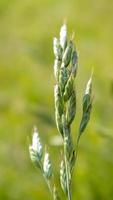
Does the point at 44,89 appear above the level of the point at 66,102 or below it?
below

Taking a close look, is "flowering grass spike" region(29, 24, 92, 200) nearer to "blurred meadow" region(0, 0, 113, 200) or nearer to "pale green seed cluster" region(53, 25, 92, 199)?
"pale green seed cluster" region(53, 25, 92, 199)

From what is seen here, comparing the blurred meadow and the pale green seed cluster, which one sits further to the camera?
the blurred meadow

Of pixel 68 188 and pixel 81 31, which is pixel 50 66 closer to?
pixel 81 31

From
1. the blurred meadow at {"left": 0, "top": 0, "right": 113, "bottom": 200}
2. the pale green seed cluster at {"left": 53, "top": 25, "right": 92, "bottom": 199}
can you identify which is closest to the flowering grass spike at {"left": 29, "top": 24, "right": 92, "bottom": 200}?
the pale green seed cluster at {"left": 53, "top": 25, "right": 92, "bottom": 199}

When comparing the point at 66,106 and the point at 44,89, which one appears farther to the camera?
the point at 44,89

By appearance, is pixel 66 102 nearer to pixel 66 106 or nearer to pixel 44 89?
pixel 66 106

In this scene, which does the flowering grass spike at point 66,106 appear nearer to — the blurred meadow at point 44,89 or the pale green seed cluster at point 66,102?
the pale green seed cluster at point 66,102

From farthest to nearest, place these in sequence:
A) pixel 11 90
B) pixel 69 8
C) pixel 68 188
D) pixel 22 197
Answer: pixel 69 8, pixel 11 90, pixel 22 197, pixel 68 188

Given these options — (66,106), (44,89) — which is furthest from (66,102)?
(44,89)

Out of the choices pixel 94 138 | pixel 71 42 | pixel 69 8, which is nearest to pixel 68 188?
pixel 71 42
